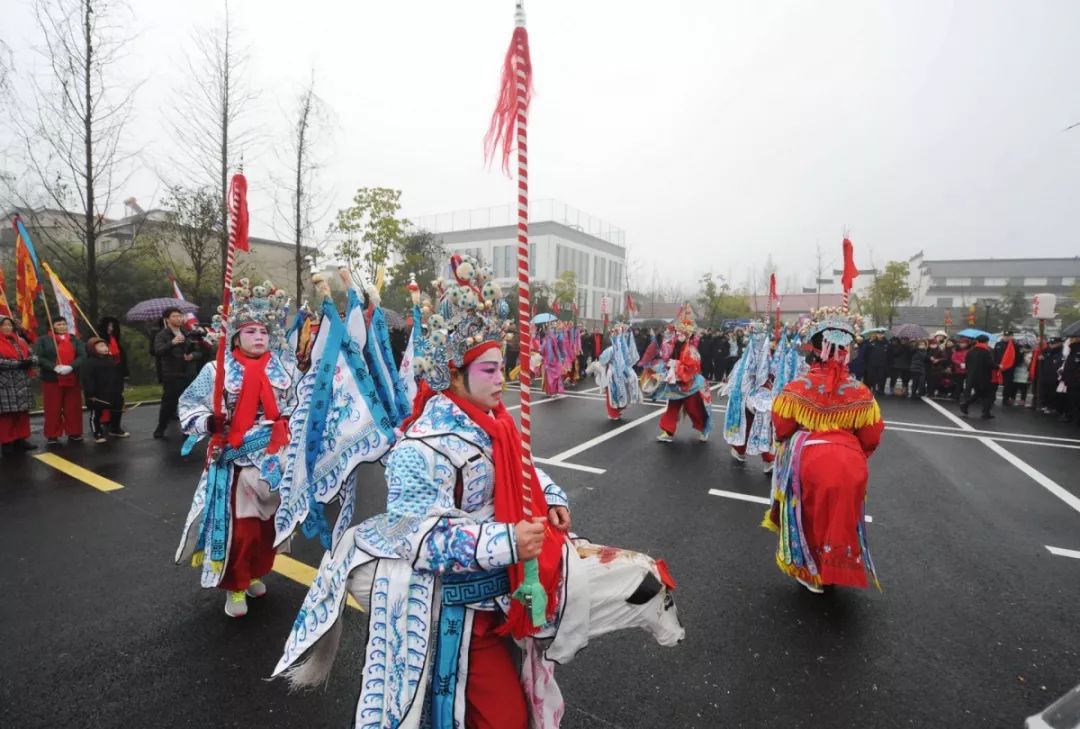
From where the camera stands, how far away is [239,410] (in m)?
3.26

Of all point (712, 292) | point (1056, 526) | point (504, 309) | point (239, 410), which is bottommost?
point (1056, 526)

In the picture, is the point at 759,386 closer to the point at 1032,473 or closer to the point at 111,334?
the point at 1032,473

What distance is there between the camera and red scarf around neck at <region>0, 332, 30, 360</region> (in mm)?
7066

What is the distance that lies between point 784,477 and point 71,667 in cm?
437

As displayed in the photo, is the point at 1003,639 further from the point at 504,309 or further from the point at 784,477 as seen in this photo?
the point at 504,309

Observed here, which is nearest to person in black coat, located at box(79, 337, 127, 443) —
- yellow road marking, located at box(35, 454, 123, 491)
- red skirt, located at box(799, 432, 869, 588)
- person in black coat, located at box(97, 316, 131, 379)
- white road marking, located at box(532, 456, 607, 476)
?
person in black coat, located at box(97, 316, 131, 379)

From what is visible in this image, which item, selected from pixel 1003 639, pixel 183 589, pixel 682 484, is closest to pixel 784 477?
pixel 1003 639

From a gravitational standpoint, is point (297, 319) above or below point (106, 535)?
above

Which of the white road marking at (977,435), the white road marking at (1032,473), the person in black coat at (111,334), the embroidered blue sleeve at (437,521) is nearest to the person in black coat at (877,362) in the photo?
the white road marking at (1032,473)

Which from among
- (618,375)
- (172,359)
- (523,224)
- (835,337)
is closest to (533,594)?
(523,224)

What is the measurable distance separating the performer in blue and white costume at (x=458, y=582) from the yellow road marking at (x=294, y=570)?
6.79ft

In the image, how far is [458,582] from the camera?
1710 millimetres

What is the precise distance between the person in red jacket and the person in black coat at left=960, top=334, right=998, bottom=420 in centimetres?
1051

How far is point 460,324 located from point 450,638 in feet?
3.32
